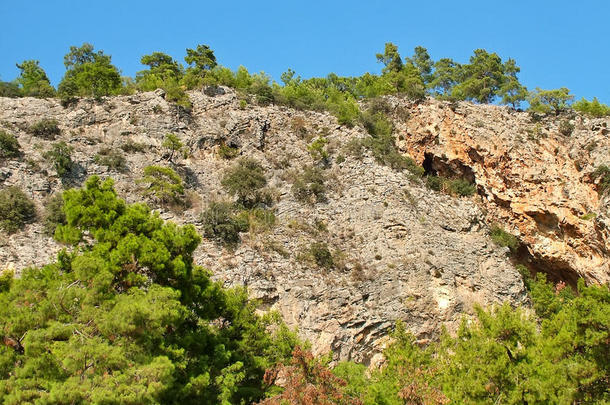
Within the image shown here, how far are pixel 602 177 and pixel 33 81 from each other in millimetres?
41757

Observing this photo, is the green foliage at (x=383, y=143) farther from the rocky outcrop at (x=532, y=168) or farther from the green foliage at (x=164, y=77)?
the green foliage at (x=164, y=77)

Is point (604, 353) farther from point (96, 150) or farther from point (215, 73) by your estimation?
point (215, 73)

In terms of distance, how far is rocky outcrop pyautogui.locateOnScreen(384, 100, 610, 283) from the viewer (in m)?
32.4

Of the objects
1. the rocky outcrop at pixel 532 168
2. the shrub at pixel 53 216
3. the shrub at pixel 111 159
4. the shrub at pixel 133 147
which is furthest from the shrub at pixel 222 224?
the rocky outcrop at pixel 532 168

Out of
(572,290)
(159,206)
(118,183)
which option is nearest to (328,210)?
(159,206)

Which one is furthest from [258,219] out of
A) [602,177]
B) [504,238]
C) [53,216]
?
[602,177]

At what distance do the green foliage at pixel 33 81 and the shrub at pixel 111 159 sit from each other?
31.5 feet

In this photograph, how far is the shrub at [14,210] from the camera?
83.5 feet

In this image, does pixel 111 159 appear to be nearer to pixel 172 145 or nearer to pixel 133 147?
pixel 133 147

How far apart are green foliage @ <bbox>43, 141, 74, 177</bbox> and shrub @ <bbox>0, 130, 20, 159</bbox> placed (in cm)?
166

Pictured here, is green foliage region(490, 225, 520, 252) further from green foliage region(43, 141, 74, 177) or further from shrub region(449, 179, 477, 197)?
green foliage region(43, 141, 74, 177)

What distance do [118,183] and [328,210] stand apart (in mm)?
12099

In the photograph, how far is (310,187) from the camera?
32.2 meters

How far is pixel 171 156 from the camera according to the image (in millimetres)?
33375
